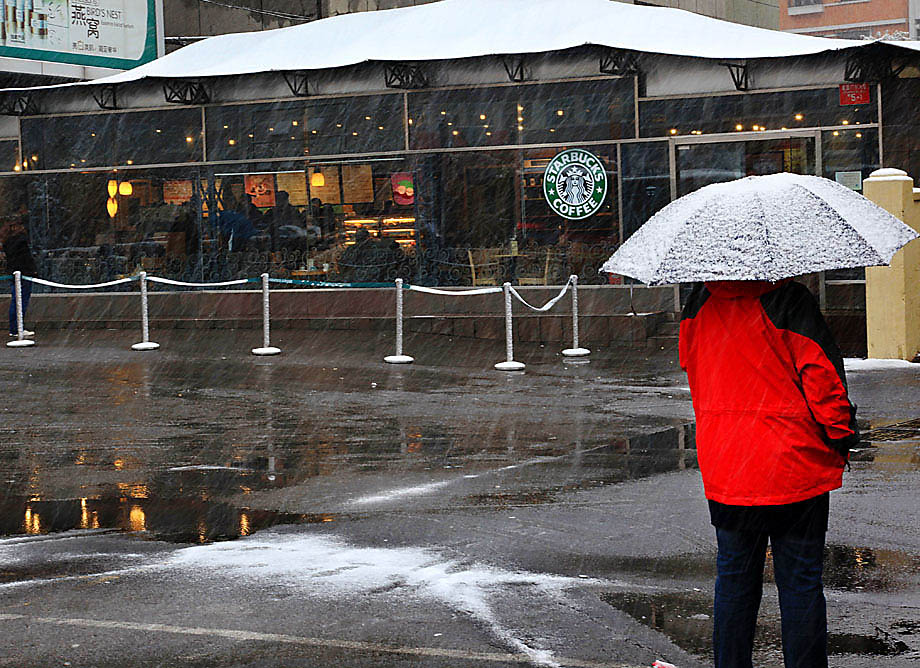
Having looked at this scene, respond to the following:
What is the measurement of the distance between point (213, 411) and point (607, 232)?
30.1 feet

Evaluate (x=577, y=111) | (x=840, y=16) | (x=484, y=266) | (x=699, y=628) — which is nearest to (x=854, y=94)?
(x=577, y=111)

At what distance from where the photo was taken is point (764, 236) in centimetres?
463

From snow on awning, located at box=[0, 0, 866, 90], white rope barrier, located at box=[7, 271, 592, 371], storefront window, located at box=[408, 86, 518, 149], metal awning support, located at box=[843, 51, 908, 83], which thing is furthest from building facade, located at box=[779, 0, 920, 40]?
white rope barrier, located at box=[7, 271, 592, 371]

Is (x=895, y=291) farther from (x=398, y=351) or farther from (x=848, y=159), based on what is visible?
(x=398, y=351)

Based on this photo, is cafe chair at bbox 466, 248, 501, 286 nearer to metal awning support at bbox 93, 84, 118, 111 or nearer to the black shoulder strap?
metal awning support at bbox 93, 84, 118, 111

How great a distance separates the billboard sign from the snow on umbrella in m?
23.1

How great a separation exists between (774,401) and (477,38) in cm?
1740

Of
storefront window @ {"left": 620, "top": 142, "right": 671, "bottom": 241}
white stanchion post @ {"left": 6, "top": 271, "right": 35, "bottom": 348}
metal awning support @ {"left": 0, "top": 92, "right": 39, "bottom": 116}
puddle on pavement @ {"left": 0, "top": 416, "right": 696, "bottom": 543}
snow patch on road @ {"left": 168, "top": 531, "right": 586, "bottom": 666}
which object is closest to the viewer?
snow patch on road @ {"left": 168, "top": 531, "right": 586, "bottom": 666}

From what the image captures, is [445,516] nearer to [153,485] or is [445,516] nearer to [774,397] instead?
[153,485]

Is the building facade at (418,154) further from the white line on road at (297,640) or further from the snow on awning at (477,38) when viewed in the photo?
the white line on road at (297,640)

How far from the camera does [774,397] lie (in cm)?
468

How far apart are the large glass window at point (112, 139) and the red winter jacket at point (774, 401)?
1973 cm

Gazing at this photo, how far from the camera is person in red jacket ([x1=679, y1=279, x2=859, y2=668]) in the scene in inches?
182

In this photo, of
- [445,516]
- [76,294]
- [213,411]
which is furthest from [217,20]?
[445,516]
